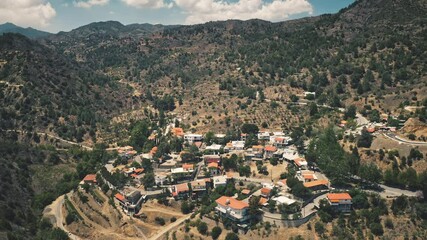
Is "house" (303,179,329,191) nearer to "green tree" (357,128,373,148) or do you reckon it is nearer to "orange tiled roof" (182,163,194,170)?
"green tree" (357,128,373,148)

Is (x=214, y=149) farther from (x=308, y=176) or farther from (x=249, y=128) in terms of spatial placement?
(x=308, y=176)

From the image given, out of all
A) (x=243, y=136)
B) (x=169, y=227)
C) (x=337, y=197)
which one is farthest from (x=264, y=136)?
(x=169, y=227)

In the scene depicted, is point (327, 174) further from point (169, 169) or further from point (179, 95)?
point (179, 95)

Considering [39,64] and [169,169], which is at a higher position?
[39,64]

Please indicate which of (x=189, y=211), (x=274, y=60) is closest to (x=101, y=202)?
(x=189, y=211)

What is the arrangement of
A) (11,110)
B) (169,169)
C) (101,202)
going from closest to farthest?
(101,202)
(169,169)
(11,110)

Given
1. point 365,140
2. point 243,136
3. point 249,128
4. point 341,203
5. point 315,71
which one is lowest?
point 341,203

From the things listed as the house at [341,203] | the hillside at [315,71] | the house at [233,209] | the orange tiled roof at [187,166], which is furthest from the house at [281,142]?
the house at [341,203]
